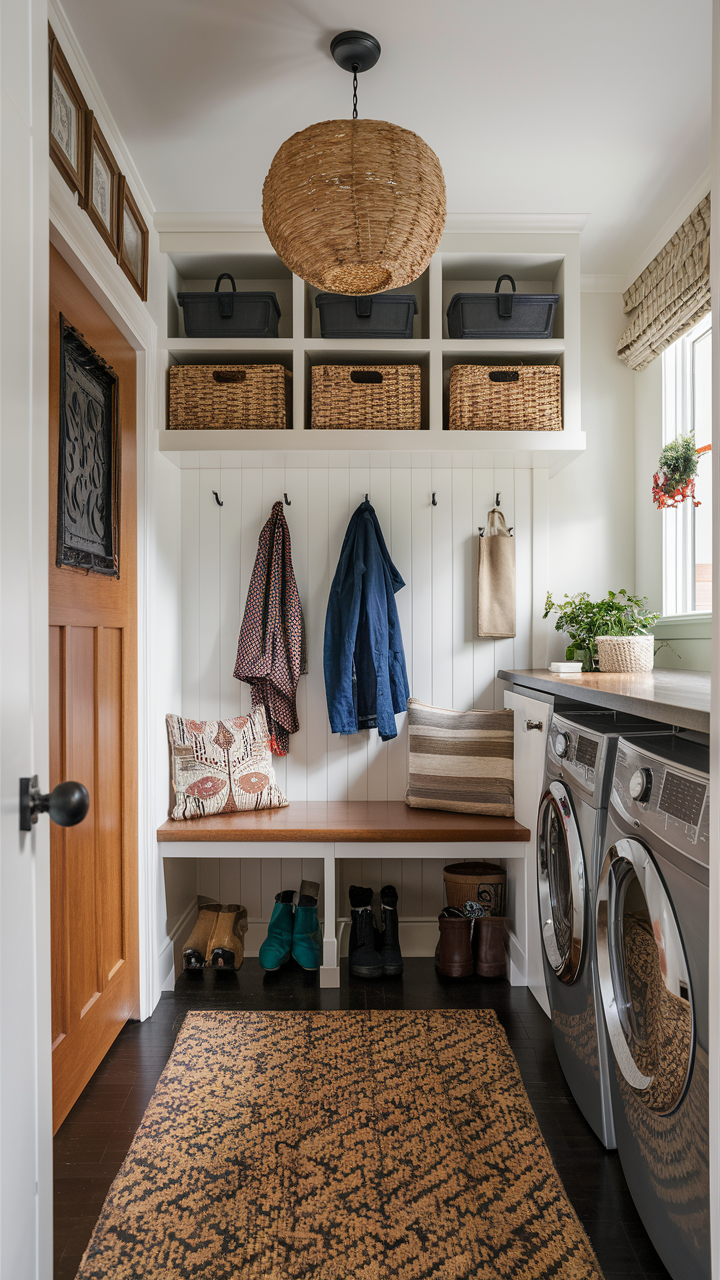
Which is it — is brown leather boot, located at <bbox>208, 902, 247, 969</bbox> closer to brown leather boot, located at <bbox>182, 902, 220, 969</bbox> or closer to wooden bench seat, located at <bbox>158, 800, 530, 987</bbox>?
brown leather boot, located at <bbox>182, 902, 220, 969</bbox>

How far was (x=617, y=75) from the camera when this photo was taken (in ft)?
6.03

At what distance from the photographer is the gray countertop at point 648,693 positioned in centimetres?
122

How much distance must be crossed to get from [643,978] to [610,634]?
1.33 m

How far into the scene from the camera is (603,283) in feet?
9.53

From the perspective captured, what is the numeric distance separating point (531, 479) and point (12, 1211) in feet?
8.69

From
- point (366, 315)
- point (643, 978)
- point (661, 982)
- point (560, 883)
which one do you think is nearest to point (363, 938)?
point (560, 883)

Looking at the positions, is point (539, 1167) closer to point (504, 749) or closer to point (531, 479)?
point (504, 749)

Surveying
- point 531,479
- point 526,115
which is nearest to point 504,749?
point 531,479

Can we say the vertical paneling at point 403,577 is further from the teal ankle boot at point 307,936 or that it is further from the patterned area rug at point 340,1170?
the patterned area rug at point 340,1170

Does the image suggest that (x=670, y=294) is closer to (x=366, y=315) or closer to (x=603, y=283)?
(x=603, y=283)

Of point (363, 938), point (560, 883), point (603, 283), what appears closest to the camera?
point (560, 883)

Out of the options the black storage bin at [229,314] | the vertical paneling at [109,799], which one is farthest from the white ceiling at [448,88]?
the vertical paneling at [109,799]

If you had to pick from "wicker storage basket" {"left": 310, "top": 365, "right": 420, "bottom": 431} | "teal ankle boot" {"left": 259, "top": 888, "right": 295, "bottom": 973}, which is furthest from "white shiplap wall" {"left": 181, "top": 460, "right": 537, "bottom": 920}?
"wicker storage basket" {"left": 310, "top": 365, "right": 420, "bottom": 431}

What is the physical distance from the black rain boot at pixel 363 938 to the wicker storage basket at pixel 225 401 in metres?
1.71
